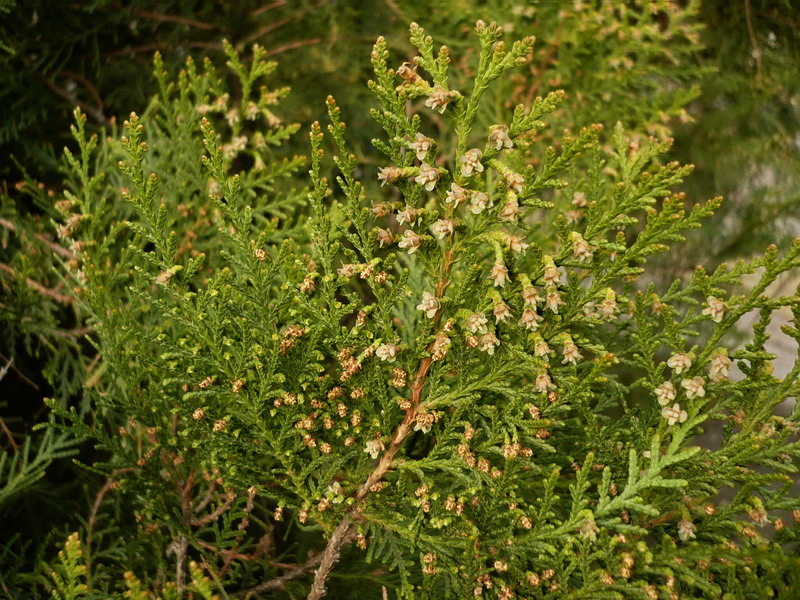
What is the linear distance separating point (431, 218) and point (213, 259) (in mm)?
906

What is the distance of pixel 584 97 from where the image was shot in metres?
2.51

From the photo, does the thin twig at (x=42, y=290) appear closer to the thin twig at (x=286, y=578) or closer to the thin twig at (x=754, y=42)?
the thin twig at (x=286, y=578)

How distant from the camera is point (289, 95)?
7.64 feet

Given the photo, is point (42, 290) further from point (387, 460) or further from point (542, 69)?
point (542, 69)

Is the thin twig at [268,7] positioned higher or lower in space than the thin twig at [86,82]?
higher

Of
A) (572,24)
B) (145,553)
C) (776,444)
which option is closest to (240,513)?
(145,553)

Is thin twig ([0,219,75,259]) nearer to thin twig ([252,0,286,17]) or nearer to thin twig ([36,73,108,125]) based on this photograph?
thin twig ([36,73,108,125])

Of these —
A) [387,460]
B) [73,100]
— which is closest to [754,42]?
[387,460]

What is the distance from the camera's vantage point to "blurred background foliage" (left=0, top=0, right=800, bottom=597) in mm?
1838

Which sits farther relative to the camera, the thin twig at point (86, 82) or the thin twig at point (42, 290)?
the thin twig at point (86, 82)

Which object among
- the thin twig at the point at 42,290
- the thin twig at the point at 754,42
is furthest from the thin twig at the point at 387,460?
the thin twig at the point at 754,42

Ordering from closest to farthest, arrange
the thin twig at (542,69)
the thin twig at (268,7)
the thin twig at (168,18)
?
the thin twig at (168,18), the thin twig at (268,7), the thin twig at (542,69)

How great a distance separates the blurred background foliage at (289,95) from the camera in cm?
184

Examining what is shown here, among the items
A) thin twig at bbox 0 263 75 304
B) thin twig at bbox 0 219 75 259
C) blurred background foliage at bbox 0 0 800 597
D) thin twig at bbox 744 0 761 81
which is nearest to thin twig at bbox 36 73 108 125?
blurred background foliage at bbox 0 0 800 597
